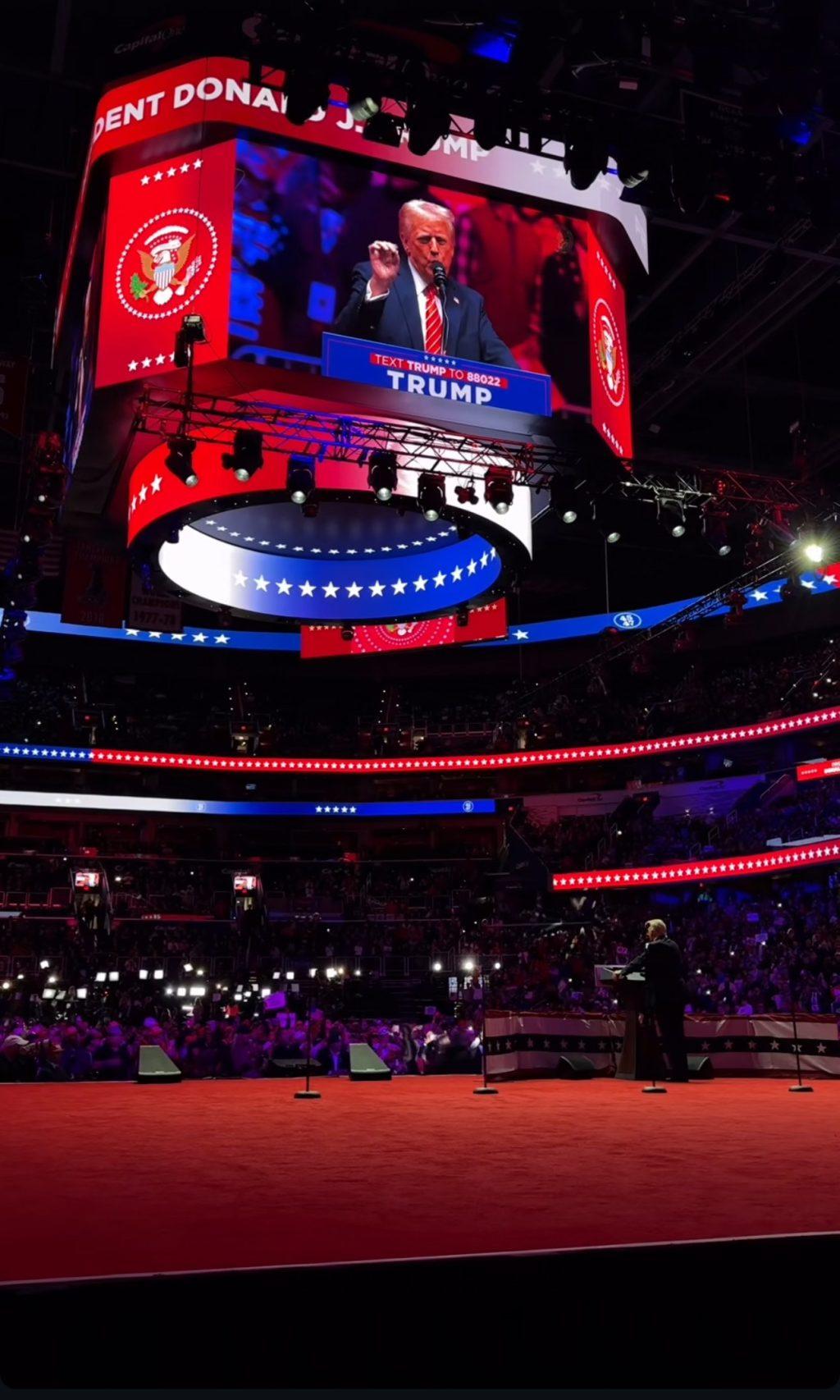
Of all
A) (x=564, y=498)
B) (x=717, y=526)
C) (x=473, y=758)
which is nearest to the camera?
(x=564, y=498)

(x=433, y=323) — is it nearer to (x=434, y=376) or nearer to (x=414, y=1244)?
(x=434, y=376)

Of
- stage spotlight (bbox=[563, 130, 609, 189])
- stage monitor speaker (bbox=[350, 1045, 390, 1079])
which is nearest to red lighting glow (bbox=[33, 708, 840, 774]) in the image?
stage monitor speaker (bbox=[350, 1045, 390, 1079])

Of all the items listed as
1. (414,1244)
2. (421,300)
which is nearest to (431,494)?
(421,300)

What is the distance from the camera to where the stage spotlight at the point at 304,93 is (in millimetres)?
8789

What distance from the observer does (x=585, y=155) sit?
386 inches

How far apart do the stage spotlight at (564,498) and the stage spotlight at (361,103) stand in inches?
273

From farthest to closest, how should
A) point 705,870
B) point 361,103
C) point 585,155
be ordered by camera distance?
point 705,870
point 585,155
point 361,103

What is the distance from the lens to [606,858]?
3594cm

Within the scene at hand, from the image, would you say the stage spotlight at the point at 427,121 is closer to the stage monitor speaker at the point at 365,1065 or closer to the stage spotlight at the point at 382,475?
the stage spotlight at the point at 382,475

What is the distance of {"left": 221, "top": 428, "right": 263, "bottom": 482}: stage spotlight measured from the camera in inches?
515

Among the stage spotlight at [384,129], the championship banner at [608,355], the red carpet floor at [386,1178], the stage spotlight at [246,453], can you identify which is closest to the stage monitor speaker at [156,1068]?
the red carpet floor at [386,1178]

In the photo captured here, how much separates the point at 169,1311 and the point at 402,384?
1059cm

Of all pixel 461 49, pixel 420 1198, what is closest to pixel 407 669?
pixel 461 49

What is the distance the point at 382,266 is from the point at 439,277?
2.41ft
